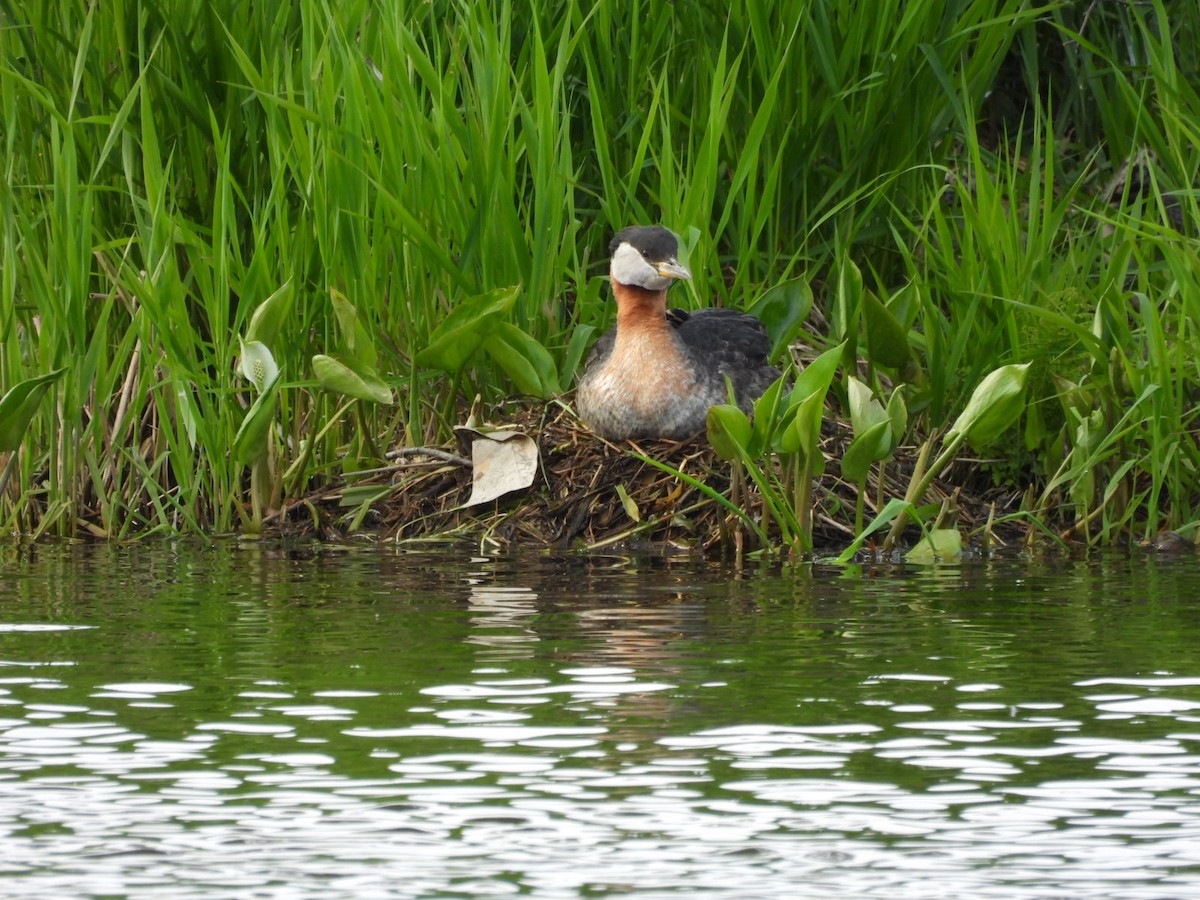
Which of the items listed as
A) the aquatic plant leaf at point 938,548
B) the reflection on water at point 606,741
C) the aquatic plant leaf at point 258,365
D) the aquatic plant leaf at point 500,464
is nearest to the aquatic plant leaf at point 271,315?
the aquatic plant leaf at point 258,365

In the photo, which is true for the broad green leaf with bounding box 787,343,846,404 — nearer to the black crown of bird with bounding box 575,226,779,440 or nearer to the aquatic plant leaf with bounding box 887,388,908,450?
the aquatic plant leaf with bounding box 887,388,908,450

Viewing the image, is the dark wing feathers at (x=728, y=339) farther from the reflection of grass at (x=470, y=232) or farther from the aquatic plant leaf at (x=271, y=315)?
the aquatic plant leaf at (x=271, y=315)

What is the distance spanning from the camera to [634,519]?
21.3 ft

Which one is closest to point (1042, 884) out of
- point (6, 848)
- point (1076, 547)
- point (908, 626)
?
point (6, 848)

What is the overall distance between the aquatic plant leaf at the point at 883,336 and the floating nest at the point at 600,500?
1.12 feet

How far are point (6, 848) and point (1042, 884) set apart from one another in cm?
132

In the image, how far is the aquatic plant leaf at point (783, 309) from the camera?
22.6 ft

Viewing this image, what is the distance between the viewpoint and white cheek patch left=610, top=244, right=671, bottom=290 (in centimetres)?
674

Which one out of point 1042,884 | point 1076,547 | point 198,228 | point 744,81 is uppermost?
point 744,81

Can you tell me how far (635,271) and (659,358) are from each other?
0.98 ft

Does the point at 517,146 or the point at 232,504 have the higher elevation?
the point at 517,146

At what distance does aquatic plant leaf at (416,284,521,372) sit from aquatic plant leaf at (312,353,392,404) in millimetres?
187

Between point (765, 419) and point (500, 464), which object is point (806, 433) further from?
point (500, 464)

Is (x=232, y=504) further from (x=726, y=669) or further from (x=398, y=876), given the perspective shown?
(x=398, y=876)
